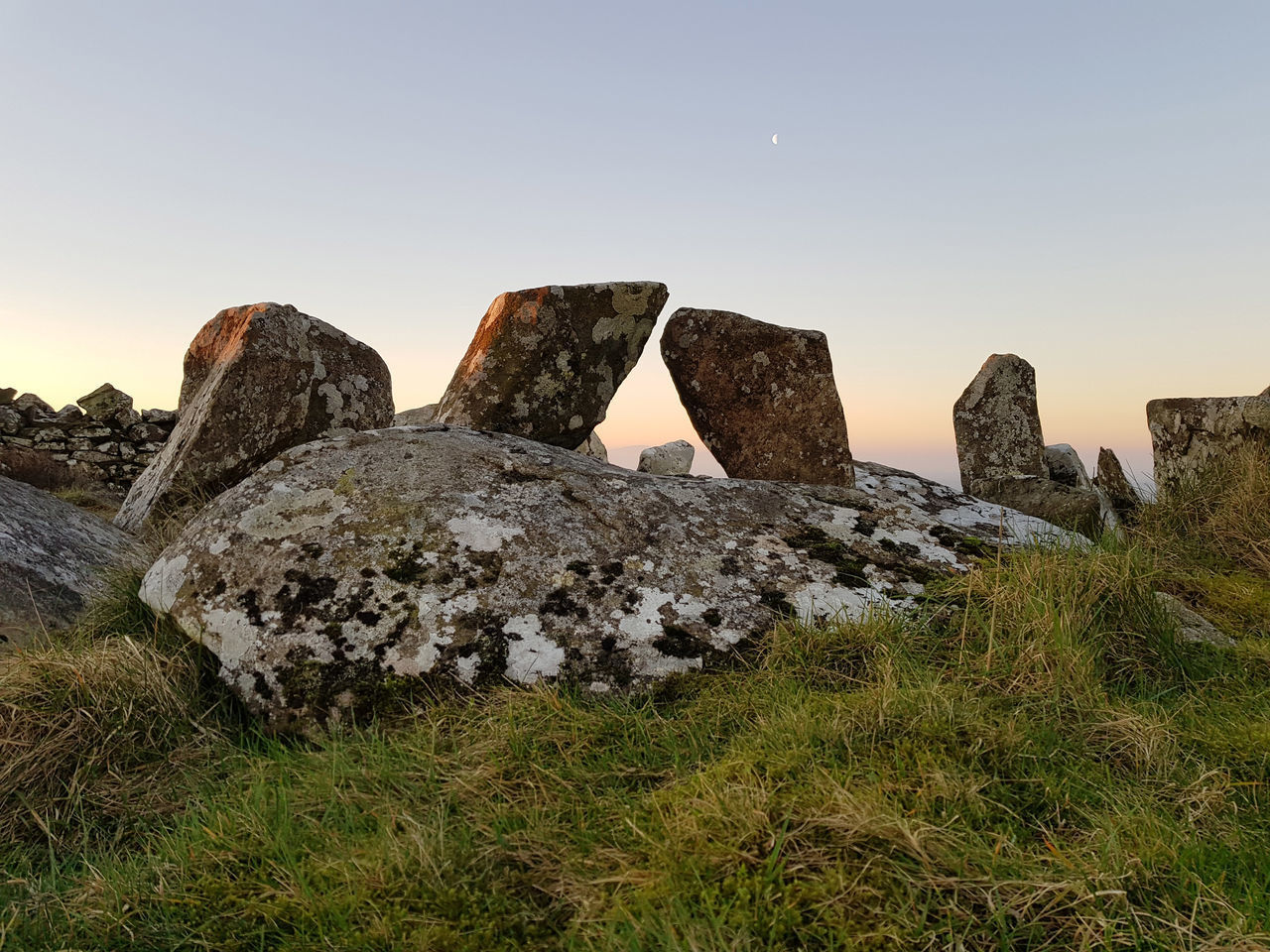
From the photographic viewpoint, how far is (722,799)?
2.43m

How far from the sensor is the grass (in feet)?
7.04

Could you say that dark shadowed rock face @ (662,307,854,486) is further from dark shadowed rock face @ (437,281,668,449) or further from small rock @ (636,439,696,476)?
small rock @ (636,439,696,476)

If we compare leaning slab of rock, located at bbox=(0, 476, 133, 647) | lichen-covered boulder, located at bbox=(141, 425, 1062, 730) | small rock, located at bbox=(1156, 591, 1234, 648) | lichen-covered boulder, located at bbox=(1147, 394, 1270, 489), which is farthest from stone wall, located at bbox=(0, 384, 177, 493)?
small rock, located at bbox=(1156, 591, 1234, 648)

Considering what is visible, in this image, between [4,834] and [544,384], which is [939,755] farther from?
[544,384]

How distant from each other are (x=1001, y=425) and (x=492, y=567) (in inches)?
381

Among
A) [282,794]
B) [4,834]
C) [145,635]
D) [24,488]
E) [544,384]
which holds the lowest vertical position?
[4,834]

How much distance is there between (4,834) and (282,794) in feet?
4.26

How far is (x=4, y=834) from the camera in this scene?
325cm

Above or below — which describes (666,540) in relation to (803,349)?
below

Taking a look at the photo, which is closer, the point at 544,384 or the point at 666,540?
the point at 666,540

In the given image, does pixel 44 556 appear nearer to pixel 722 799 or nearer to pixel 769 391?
pixel 769 391

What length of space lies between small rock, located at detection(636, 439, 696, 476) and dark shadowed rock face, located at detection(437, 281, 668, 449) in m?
12.2

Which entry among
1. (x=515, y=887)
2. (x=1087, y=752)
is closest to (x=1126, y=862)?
(x=1087, y=752)

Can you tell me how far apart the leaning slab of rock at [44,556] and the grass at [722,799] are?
1811 millimetres
